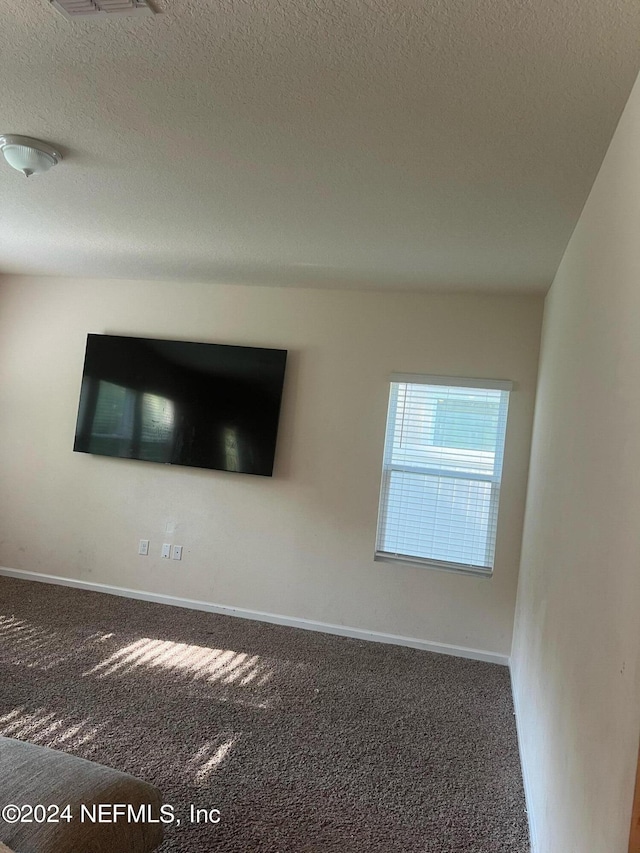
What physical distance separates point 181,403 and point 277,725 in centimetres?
247

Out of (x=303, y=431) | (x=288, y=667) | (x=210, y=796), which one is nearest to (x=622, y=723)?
(x=210, y=796)

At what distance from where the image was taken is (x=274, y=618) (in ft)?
14.5

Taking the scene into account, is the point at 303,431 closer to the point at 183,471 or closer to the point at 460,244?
the point at 183,471

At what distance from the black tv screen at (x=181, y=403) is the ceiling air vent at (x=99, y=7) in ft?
9.70

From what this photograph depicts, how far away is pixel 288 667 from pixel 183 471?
1.74 m

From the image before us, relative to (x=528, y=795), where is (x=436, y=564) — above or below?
above

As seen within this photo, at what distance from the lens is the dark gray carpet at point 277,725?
2248 mm

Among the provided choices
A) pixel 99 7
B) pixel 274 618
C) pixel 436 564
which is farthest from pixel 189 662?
pixel 99 7

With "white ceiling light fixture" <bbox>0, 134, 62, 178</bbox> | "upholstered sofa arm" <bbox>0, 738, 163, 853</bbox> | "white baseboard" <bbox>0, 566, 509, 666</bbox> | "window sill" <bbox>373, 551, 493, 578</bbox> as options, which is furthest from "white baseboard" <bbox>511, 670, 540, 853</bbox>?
"white ceiling light fixture" <bbox>0, 134, 62, 178</bbox>

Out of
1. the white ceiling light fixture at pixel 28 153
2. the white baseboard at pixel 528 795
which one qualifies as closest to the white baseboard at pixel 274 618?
the white baseboard at pixel 528 795

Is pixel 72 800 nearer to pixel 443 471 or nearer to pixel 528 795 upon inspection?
pixel 528 795

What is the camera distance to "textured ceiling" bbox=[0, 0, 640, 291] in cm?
151

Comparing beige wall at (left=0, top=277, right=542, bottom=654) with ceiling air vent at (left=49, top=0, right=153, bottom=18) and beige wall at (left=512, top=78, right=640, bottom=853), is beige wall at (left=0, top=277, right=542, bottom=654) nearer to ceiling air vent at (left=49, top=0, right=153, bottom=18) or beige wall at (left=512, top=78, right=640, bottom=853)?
beige wall at (left=512, top=78, right=640, bottom=853)

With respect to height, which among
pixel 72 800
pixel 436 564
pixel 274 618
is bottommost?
pixel 274 618
